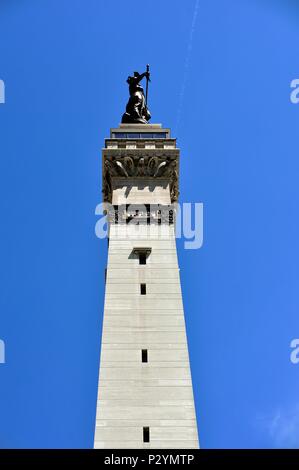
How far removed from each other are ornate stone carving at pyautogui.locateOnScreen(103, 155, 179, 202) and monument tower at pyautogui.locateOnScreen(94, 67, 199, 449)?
78mm

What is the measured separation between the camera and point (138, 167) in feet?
180

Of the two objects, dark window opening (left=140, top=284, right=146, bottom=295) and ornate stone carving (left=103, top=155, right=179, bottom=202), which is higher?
ornate stone carving (left=103, top=155, right=179, bottom=202)

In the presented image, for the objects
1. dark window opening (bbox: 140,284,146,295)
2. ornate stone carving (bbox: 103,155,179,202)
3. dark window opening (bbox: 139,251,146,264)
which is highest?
ornate stone carving (bbox: 103,155,179,202)

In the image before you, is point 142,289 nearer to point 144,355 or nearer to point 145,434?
point 144,355

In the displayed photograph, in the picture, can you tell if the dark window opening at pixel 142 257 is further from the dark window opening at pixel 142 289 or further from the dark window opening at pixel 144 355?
the dark window opening at pixel 144 355

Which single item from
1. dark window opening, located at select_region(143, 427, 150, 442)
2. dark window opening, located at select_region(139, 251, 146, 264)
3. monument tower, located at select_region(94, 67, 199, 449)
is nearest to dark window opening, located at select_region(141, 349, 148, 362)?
monument tower, located at select_region(94, 67, 199, 449)

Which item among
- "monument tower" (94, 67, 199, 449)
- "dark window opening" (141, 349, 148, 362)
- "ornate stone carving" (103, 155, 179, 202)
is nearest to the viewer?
"monument tower" (94, 67, 199, 449)

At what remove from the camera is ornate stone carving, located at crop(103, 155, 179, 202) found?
54.8 m

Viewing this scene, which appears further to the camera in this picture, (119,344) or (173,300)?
(173,300)

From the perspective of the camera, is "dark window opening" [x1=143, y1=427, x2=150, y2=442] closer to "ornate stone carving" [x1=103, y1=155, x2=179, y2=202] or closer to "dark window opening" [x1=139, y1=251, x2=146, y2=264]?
"dark window opening" [x1=139, y1=251, x2=146, y2=264]
